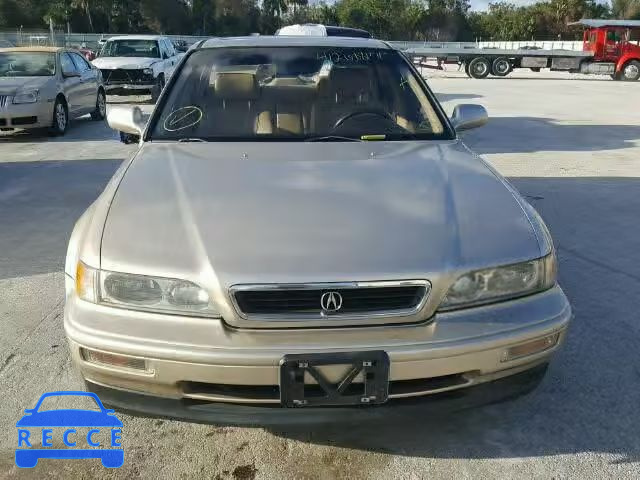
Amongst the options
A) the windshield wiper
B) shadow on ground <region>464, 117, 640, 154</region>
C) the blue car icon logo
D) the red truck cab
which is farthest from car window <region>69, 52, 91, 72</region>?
the red truck cab

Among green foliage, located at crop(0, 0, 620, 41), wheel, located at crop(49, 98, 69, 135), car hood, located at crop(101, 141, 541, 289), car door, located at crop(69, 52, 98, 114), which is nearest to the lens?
car hood, located at crop(101, 141, 541, 289)

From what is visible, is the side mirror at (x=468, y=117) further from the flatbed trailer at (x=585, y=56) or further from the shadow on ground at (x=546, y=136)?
the flatbed trailer at (x=585, y=56)

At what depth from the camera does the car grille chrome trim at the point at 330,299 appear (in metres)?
2.03

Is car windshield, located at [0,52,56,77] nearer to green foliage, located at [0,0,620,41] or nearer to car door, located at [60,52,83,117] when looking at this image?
car door, located at [60,52,83,117]

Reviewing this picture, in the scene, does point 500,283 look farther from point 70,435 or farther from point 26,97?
point 26,97

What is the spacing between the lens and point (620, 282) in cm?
405

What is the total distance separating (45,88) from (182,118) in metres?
7.16

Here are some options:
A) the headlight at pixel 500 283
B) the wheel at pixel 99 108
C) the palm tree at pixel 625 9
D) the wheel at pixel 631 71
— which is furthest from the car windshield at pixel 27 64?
the palm tree at pixel 625 9

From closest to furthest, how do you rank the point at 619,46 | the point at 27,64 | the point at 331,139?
the point at 331,139, the point at 27,64, the point at 619,46

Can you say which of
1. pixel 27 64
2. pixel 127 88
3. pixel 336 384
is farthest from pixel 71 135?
pixel 336 384

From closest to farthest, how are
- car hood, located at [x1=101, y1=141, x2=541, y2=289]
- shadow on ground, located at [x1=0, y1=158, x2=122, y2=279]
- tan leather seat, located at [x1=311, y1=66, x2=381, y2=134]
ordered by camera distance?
1. car hood, located at [x1=101, y1=141, x2=541, y2=289]
2. tan leather seat, located at [x1=311, y1=66, x2=381, y2=134]
3. shadow on ground, located at [x1=0, y1=158, x2=122, y2=279]

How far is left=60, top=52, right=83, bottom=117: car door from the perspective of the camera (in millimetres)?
10273

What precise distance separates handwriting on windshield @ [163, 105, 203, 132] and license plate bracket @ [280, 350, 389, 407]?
185 centimetres

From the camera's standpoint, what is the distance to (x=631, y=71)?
25719 millimetres
